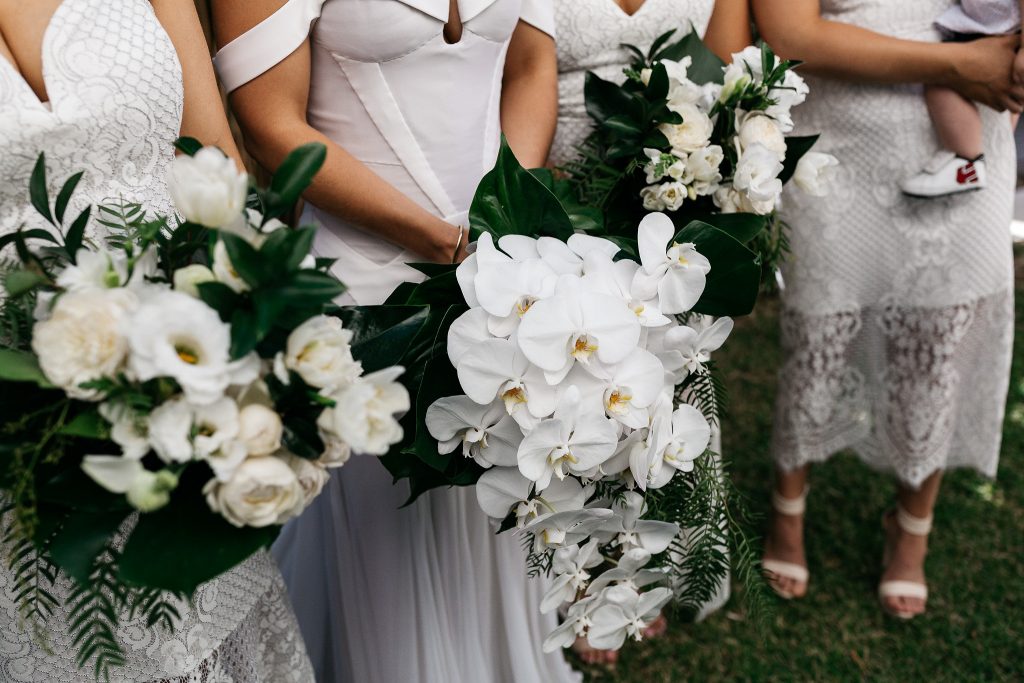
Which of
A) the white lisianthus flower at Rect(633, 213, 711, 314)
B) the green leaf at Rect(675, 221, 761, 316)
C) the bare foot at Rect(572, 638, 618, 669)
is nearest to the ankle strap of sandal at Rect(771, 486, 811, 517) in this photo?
the bare foot at Rect(572, 638, 618, 669)

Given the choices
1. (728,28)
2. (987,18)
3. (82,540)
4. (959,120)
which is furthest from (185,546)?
(987,18)

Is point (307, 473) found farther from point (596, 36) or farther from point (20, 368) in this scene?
point (596, 36)

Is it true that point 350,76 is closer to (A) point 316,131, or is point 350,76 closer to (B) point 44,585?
(A) point 316,131

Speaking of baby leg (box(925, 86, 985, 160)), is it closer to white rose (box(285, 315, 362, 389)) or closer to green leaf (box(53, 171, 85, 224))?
white rose (box(285, 315, 362, 389))

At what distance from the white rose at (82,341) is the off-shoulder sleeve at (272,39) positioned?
78cm

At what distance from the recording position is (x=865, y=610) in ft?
8.81

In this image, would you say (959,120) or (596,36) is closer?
(596,36)

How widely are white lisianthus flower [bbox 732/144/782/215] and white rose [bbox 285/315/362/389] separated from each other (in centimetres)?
92

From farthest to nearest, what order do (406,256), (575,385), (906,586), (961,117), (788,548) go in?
(788,548)
(906,586)
(961,117)
(406,256)
(575,385)

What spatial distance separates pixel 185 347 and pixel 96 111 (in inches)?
24.8

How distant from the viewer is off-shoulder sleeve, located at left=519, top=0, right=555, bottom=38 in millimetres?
1767

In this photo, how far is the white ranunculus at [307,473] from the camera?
930 mm

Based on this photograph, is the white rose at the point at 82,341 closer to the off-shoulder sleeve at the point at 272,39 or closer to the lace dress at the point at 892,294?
the off-shoulder sleeve at the point at 272,39

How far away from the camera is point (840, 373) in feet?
8.61
